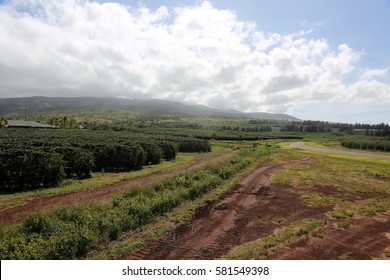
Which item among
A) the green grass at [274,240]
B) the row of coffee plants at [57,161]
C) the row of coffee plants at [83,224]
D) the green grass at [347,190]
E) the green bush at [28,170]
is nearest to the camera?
the row of coffee plants at [83,224]

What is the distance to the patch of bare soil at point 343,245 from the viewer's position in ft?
33.9

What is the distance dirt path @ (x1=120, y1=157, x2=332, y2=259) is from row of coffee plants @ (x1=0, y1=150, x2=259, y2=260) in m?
1.56

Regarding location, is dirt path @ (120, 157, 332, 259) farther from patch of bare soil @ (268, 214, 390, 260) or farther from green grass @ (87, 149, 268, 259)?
patch of bare soil @ (268, 214, 390, 260)

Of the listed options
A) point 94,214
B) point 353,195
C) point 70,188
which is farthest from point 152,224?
point 353,195

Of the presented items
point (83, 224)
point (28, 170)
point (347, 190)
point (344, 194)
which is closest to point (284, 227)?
point (83, 224)

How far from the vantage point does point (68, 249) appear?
9.82 metres

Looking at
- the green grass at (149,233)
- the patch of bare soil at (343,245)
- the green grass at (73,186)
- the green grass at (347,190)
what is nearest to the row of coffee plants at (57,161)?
the green grass at (73,186)

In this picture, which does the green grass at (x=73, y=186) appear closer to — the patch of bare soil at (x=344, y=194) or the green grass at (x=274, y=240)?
the green grass at (x=274, y=240)

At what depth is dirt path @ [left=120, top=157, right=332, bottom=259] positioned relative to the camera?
416 inches

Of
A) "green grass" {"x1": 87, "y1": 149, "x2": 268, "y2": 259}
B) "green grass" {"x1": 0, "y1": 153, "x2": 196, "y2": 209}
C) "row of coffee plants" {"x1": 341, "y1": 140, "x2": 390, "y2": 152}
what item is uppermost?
"row of coffee plants" {"x1": 341, "y1": 140, "x2": 390, "y2": 152}

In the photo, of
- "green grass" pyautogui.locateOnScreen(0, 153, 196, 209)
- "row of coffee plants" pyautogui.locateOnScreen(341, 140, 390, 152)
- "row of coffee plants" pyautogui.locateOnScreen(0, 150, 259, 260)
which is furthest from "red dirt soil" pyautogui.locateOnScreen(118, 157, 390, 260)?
"row of coffee plants" pyautogui.locateOnScreen(341, 140, 390, 152)

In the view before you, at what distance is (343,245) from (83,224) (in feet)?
33.3

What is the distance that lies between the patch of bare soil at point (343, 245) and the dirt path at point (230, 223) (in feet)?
5.82
